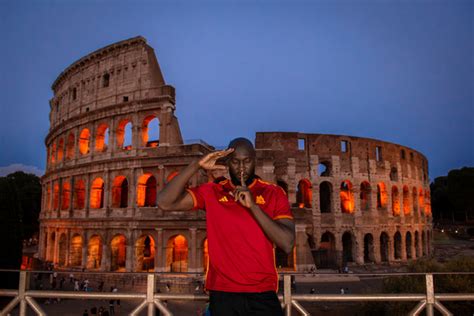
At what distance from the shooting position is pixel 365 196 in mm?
27078

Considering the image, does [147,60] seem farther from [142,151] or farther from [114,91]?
[142,151]

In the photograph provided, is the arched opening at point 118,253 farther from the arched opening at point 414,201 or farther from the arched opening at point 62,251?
the arched opening at point 414,201

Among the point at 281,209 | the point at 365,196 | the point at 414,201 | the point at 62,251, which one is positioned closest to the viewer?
the point at 281,209

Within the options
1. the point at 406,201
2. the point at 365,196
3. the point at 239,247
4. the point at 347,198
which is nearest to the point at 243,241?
the point at 239,247

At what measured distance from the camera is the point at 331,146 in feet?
84.2

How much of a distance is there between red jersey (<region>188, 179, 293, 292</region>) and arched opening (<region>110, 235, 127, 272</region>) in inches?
832

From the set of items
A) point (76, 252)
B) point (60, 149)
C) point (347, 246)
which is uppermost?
point (60, 149)

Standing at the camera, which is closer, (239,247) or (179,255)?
(239,247)

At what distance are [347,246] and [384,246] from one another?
3523 mm

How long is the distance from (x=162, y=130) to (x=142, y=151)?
6.74 feet

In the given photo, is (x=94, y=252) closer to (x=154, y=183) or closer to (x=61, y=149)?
(x=154, y=183)

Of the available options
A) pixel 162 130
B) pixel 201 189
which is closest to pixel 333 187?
pixel 162 130

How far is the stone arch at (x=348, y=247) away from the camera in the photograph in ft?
81.9

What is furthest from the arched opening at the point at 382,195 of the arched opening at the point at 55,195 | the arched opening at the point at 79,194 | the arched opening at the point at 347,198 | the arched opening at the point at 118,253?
the arched opening at the point at 55,195
